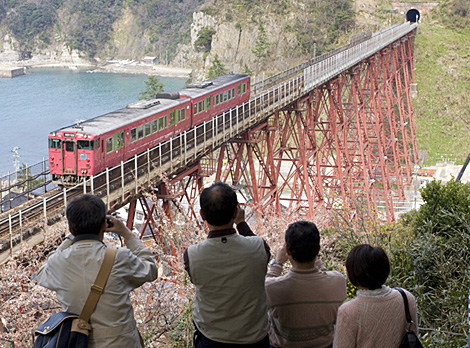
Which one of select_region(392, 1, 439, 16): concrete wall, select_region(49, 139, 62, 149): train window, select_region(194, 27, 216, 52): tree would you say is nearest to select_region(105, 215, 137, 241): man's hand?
select_region(49, 139, 62, 149): train window

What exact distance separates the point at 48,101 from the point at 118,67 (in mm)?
37192

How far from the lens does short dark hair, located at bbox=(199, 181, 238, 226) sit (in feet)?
12.7

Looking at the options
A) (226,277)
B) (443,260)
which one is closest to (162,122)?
(443,260)

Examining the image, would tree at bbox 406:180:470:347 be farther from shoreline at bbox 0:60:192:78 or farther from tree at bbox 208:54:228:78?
shoreline at bbox 0:60:192:78

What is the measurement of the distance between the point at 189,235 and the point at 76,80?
9773cm

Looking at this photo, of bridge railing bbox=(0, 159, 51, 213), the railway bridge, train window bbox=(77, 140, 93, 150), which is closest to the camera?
the railway bridge

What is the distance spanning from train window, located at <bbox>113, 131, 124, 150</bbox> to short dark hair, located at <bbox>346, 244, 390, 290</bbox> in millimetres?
9933

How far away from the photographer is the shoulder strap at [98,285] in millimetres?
3584

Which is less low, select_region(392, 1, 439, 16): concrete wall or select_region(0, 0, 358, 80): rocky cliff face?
select_region(392, 1, 439, 16): concrete wall

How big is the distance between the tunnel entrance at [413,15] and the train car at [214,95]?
3649cm

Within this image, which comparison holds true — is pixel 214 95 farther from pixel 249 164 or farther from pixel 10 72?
pixel 10 72

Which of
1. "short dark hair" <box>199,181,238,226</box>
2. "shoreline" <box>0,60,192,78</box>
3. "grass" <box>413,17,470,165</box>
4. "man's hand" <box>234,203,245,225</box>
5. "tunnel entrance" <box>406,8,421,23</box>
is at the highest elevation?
"tunnel entrance" <box>406,8,421,23</box>

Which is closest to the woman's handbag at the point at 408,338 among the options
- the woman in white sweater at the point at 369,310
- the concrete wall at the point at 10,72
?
the woman in white sweater at the point at 369,310

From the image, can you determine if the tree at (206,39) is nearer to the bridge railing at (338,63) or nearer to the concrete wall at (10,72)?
the bridge railing at (338,63)
